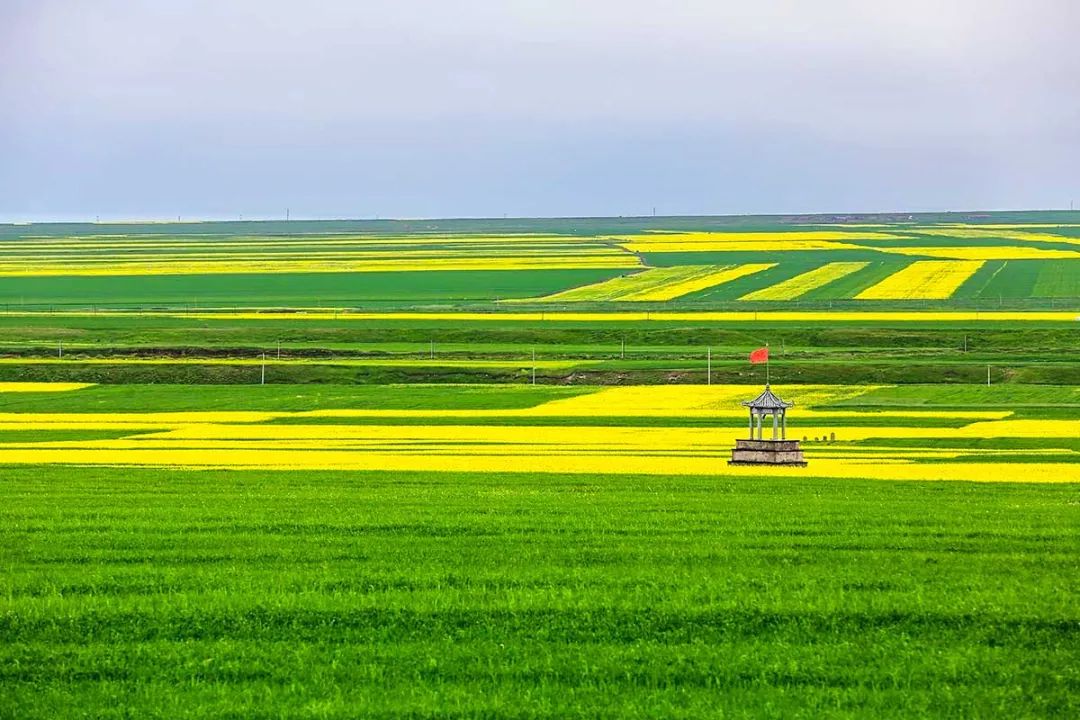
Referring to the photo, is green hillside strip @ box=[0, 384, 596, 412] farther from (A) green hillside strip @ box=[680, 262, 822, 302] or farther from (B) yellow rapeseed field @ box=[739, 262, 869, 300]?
(B) yellow rapeseed field @ box=[739, 262, 869, 300]

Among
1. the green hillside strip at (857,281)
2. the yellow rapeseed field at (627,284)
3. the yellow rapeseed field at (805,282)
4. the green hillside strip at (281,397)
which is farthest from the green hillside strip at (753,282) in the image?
the green hillside strip at (281,397)

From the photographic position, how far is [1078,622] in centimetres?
1380

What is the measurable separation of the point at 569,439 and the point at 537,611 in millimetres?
26846

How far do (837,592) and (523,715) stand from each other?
436cm

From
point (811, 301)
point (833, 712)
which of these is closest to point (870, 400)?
point (833, 712)

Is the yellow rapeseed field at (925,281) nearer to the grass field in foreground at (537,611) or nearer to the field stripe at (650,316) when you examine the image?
the field stripe at (650,316)

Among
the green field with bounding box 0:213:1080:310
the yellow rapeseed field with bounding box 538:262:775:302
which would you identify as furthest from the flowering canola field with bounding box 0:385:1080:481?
the yellow rapeseed field with bounding box 538:262:775:302

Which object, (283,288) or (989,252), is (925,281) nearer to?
(989,252)

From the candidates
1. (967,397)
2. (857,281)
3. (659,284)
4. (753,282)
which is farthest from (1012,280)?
(967,397)

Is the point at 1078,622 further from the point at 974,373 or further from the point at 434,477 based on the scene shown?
the point at 974,373

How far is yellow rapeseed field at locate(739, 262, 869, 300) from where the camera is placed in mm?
115500

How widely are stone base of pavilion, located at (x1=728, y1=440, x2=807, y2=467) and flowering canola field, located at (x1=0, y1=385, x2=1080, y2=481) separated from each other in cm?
41

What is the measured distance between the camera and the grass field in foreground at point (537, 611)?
11.8m

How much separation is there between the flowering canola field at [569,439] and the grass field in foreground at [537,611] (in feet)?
34.7
